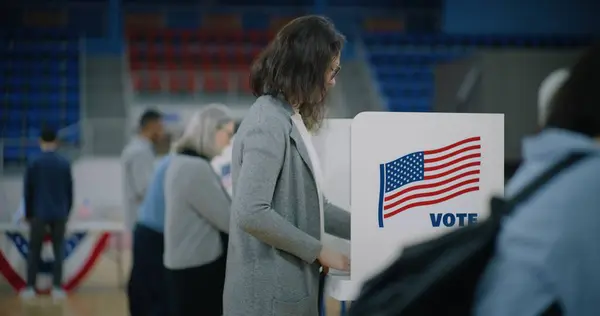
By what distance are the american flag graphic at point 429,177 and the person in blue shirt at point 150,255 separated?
6.24 feet

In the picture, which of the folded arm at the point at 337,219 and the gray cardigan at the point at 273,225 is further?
the folded arm at the point at 337,219

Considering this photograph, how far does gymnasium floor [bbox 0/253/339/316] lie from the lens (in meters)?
5.81

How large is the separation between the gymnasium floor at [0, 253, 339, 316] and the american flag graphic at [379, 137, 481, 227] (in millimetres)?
3300

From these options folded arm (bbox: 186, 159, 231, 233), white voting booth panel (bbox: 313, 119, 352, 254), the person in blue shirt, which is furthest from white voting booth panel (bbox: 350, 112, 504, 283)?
the person in blue shirt

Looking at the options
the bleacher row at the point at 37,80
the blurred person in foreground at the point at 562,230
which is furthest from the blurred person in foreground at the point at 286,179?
the bleacher row at the point at 37,80

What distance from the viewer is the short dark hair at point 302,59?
2002 mm

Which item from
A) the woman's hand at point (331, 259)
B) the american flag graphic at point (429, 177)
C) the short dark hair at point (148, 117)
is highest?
the american flag graphic at point (429, 177)

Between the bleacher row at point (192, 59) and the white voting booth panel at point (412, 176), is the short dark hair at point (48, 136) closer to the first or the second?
the white voting booth panel at point (412, 176)

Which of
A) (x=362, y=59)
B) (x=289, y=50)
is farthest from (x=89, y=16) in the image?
(x=289, y=50)

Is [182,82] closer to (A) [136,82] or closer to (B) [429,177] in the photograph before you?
(A) [136,82]

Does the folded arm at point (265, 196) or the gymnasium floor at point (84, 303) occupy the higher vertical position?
the folded arm at point (265, 196)

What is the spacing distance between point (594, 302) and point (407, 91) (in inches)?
487

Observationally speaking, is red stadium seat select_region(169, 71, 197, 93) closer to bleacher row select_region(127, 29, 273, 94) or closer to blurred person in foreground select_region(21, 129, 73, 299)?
bleacher row select_region(127, 29, 273, 94)

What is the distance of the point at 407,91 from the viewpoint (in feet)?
43.5
